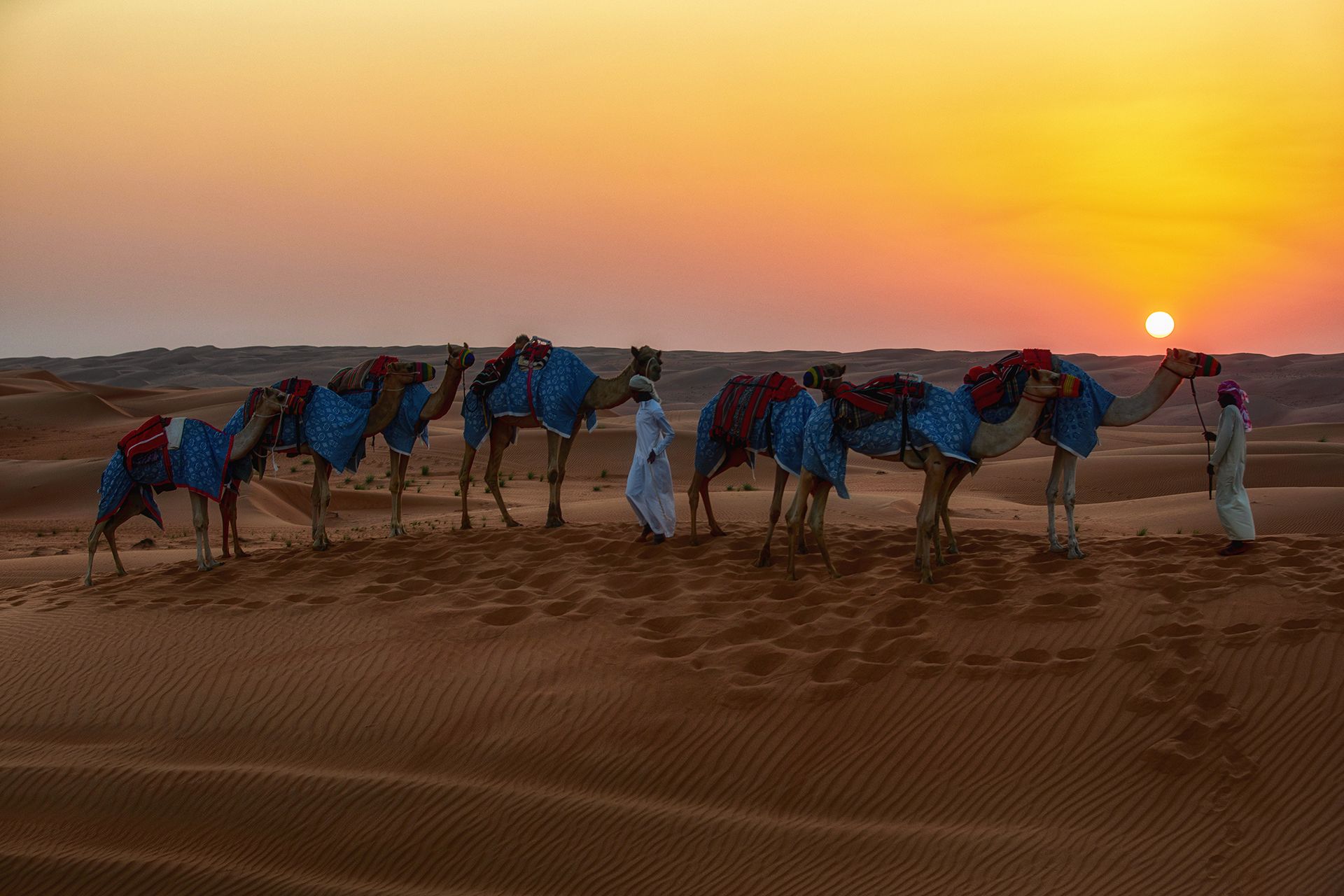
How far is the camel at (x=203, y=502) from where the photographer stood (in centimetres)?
1277

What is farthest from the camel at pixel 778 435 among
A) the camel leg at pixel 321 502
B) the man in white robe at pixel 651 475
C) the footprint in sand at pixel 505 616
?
the camel leg at pixel 321 502

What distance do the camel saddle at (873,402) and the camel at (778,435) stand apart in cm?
19

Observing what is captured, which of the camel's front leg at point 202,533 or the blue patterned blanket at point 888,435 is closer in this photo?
the blue patterned blanket at point 888,435

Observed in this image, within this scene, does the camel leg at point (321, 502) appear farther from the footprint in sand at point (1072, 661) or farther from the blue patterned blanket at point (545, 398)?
the footprint in sand at point (1072, 661)

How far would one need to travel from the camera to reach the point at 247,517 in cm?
2086

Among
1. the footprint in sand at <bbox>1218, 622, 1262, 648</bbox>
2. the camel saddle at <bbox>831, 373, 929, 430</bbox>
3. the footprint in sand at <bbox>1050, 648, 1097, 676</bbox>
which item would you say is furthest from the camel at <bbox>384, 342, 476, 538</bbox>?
the footprint in sand at <bbox>1218, 622, 1262, 648</bbox>

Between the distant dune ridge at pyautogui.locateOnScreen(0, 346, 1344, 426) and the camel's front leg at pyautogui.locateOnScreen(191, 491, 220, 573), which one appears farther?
the distant dune ridge at pyautogui.locateOnScreen(0, 346, 1344, 426)

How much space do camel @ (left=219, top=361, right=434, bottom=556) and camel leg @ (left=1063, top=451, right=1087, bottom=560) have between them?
24.0 ft

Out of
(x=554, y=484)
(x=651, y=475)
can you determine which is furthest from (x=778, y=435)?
(x=554, y=484)

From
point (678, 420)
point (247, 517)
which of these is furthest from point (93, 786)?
point (678, 420)

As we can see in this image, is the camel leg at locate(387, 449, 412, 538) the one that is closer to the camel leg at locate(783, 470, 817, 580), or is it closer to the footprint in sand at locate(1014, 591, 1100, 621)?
the camel leg at locate(783, 470, 817, 580)

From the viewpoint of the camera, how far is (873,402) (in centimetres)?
1052

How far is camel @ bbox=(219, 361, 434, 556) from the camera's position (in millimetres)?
13625

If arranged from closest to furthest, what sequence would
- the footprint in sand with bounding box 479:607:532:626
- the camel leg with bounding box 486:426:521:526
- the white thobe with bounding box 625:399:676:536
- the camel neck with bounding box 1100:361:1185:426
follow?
the footprint in sand with bounding box 479:607:532:626 → the camel neck with bounding box 1100:361:1185:426 → the white thobe with bounding box 625:399:676:536 → the camel leg with bounding box 486:426:521:526
